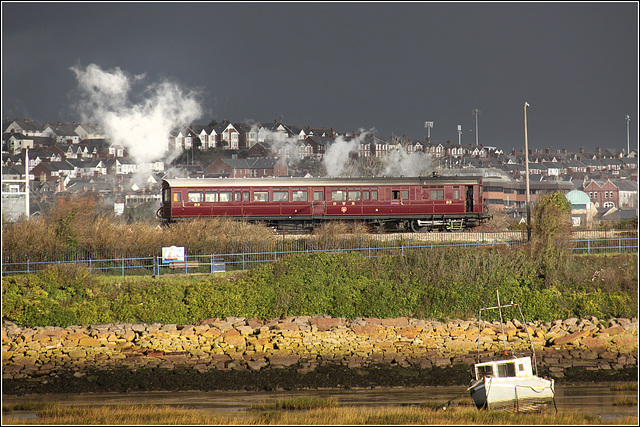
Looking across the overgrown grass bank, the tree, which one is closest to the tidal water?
the overgrown grass bank

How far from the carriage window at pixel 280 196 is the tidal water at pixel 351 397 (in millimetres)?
14950

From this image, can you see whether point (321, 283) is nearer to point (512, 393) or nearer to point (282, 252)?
point (282, 252)

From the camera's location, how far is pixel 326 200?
31109 millimetres

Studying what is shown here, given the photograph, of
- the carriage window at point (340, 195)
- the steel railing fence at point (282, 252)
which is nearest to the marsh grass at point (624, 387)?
the steel railing fence at point (282, 252)

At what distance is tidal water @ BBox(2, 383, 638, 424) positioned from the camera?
1559 cm

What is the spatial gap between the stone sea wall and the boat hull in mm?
3017

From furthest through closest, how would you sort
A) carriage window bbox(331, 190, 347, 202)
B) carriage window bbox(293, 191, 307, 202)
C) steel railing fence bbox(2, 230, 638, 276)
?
1. carriage window bbox(331, 190, 347, 202)
2. carriage window bbox(293, 191, 307, 202)
3. steel railing fence bbox(2, 230, 638, 276)

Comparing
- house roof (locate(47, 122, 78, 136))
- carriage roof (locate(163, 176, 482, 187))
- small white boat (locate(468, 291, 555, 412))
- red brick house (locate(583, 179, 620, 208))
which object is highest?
house roof (locate(47, 122, 78, 136))

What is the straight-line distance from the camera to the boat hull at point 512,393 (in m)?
15.0

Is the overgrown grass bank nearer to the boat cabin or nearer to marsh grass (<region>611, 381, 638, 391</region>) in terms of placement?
marsh grass (<region>611, 381, 638, 391</region>)

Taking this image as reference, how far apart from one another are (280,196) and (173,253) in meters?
7.63

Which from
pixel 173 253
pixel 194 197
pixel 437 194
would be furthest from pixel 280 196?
pixel 173 253

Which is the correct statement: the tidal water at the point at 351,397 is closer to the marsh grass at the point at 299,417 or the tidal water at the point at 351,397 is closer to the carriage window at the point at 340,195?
the marsh grass at the point at 299,417

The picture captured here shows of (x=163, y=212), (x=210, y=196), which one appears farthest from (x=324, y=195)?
(x=163, y=212)
